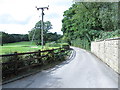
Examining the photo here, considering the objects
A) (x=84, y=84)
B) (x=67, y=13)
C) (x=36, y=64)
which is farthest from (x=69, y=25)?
(x=84, y=84)

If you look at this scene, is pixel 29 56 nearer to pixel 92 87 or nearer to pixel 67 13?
pixel 92 87

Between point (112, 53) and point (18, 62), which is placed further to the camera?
point (112, 53)

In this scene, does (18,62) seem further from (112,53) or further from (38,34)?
(38,34)

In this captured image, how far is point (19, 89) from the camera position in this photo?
438 cm

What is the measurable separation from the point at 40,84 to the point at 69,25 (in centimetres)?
3708

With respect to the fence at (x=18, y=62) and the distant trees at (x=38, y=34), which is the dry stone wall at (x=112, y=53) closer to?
the fence at (x=18, y=62)

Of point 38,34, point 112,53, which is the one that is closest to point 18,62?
point 112,53

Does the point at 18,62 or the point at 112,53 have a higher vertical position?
the point at 112,53

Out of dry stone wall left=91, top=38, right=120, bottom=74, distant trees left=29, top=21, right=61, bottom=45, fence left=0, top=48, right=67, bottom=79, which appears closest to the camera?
fence left=0, top=48, right=67, bottom=79

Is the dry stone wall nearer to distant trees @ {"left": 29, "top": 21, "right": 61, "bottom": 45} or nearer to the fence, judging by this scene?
the fence

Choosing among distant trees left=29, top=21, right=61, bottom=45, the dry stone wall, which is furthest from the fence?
distant trees left=29, top=21, right=61, bottom=45

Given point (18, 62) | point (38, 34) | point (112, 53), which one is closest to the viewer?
point (18, 62)

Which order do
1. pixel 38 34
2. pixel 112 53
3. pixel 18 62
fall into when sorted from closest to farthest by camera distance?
pixel 18 62, pixel 112 53, pixel 38 34

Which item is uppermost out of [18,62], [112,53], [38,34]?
[38,34]
